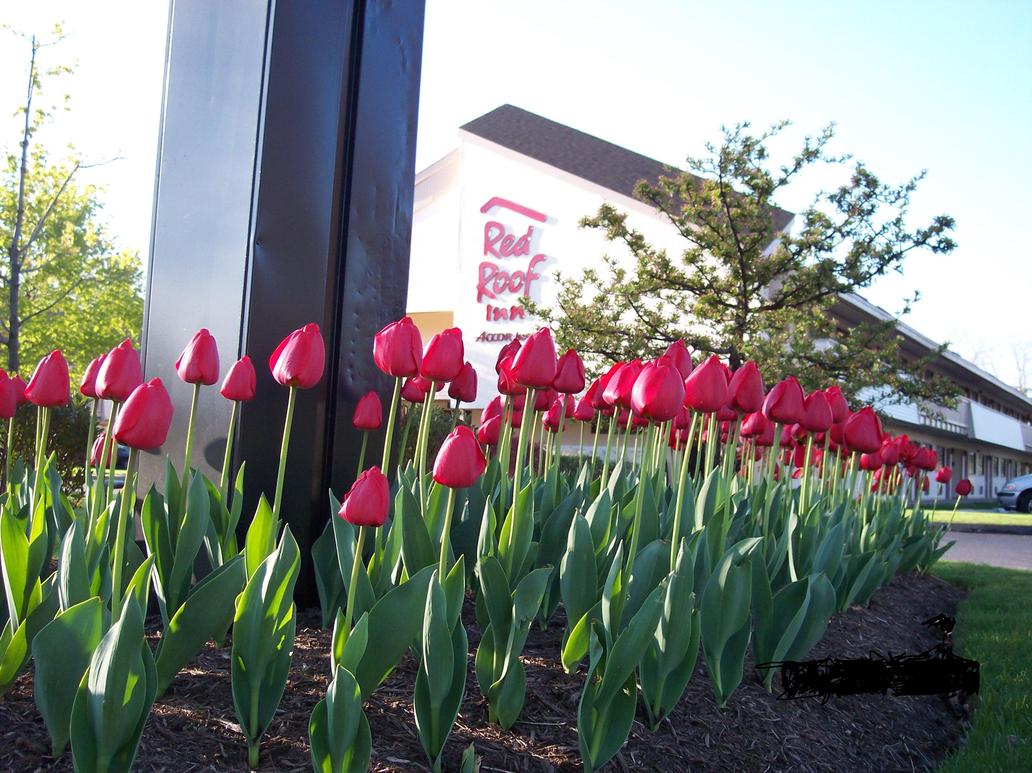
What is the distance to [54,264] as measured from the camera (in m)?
20.1

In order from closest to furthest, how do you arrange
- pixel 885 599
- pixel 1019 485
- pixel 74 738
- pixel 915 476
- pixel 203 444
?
pixel 74 738 < pixel 203 444 < pixel 885 599 < pixel 915 476 < pixel 1019 485

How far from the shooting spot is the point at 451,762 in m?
1.99

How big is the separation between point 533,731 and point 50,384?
1.72 m

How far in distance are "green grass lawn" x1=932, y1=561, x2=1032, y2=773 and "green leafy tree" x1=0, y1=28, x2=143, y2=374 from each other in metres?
15.5

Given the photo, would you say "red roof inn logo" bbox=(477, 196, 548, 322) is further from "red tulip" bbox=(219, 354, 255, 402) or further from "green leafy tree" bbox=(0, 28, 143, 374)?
"red tulip" bbox=(219, 354, 255, 402)

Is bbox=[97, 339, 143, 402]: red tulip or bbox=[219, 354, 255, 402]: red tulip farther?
bbox=[219, 354, 255, 402]: red tulip

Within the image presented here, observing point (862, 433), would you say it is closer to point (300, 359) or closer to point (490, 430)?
point (490, 430)

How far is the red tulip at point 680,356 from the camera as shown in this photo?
9.64 ft

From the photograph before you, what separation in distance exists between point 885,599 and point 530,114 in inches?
885

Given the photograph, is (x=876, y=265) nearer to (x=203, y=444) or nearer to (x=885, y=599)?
(x=885, y=599)

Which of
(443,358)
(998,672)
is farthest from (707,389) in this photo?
(998,672)

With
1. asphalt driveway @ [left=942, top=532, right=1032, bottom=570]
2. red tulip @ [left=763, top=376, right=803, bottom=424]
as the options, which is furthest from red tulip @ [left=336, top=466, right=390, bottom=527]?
asphalt driveway @ [left=942, top=532, right=1032, bottom=570]

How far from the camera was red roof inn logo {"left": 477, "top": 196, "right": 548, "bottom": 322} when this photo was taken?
70.4 ft

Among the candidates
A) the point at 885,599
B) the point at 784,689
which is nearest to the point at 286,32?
the point at 784,689
